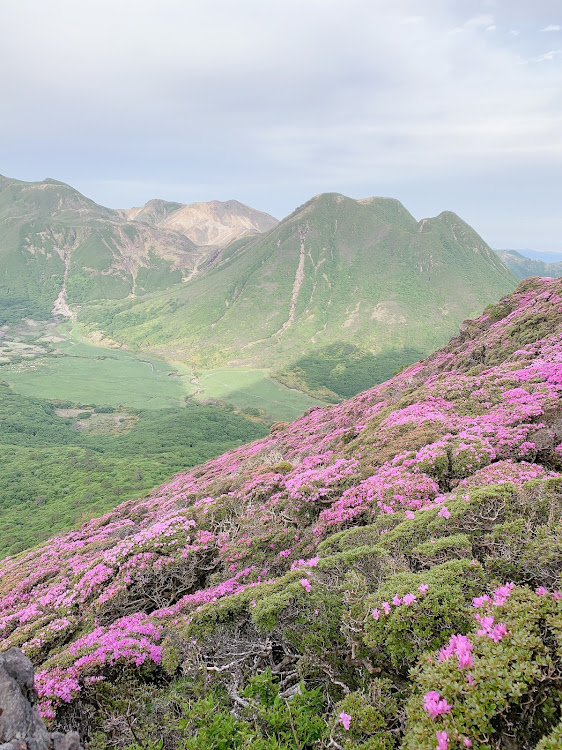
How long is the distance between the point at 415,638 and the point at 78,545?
26.6m

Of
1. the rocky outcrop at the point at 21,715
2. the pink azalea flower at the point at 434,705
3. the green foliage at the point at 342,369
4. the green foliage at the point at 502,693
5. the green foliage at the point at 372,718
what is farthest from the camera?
the green foliage at the point at 342,369

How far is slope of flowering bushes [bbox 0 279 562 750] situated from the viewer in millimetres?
4910

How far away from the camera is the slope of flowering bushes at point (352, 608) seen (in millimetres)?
4910

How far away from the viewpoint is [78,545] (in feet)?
86.2

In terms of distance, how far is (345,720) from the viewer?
5.56 m

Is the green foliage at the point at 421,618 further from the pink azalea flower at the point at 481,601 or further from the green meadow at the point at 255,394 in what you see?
the green meadow at the point at 255,394

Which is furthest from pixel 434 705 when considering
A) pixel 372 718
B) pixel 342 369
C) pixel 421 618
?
pixel 342 369

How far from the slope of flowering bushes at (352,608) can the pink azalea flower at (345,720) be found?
29 mm

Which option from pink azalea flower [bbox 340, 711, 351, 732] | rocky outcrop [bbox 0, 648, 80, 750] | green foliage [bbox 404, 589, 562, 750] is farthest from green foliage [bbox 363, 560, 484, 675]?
rocky outcrop [bbox 0, 648, 80, 750]

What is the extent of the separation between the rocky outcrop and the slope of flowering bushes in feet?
4.82

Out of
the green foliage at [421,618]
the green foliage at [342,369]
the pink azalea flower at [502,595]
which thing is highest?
the pink azalea flower at [502,595]

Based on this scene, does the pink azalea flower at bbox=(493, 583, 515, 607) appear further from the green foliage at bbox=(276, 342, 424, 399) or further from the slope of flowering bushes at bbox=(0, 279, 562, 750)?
the green foliage at bbox=(276, 342, 424, 399)

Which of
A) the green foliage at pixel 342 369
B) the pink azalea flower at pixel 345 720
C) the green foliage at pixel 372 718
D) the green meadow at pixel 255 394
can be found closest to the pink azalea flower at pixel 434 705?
the green foliage at pixel 372 718

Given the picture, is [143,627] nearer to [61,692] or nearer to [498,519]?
[61,692]
